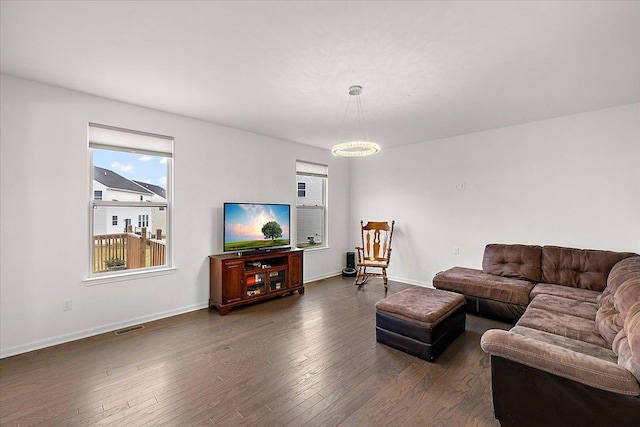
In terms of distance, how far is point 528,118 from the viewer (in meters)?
3.91

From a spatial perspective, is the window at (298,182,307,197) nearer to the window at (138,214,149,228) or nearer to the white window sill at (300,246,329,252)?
the white window sill at (300,246,329,252)

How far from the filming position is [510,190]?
14.0 feet

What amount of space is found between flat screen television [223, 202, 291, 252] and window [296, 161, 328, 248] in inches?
25.6

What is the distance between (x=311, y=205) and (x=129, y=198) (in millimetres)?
3146

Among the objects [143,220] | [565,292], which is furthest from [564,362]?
[143,220]

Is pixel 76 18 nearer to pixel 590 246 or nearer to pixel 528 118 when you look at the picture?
pixel 528 118

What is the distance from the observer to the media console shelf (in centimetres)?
379

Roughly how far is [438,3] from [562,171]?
341 centimetres

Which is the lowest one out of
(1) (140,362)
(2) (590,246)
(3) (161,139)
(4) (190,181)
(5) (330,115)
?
(1) (140,362)

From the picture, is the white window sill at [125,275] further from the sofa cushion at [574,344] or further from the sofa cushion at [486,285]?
the sofa cushion at [574,344]

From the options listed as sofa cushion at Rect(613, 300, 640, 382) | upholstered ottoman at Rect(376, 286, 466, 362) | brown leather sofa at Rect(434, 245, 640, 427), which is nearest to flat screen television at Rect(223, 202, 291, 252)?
upholstered ottoman at Rect(376, 286, 466, 362)

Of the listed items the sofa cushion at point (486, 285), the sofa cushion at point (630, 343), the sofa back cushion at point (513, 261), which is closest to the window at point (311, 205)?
the sofa cushion at point (486, 285)

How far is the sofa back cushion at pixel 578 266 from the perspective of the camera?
323 centimetres

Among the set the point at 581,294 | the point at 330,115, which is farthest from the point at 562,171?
the point at 330,115
